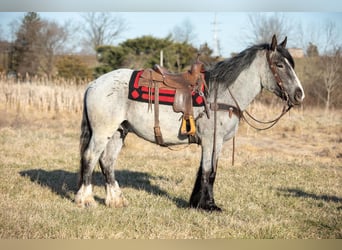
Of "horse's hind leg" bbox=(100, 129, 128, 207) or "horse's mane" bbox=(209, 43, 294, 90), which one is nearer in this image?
"horse's mane" bbox=(209, 43, 294, 90)

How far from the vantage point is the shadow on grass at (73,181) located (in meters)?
6.07

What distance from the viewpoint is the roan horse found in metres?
4.94

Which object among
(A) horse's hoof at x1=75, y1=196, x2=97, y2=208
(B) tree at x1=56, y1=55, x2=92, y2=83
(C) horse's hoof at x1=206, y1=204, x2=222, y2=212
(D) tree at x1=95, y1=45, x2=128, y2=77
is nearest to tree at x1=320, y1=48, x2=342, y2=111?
(D) tree at x1=95, y1=45, x2=128, y2=77

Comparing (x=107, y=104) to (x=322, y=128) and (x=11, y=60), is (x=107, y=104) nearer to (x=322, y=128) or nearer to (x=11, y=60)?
(x=322, y=128)

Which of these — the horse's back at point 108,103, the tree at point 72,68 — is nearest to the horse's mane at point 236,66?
the horse's back at point 108,103

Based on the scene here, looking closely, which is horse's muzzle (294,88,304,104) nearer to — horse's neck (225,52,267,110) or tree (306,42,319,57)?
horse's neck (225,52,267,110)

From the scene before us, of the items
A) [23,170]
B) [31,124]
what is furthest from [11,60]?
[23,170]

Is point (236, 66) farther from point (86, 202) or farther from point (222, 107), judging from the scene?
point (86, 202)

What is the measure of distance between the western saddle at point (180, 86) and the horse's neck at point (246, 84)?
43 cm

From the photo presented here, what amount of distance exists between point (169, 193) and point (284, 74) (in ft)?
8.72

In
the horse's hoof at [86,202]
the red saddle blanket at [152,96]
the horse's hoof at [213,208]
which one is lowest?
the horse's hoof at [86,202]

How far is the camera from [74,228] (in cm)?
430

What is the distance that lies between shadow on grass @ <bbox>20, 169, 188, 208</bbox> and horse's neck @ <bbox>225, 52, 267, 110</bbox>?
1.70 metres

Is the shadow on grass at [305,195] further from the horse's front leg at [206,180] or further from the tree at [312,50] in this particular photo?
the tree at [312,50]
